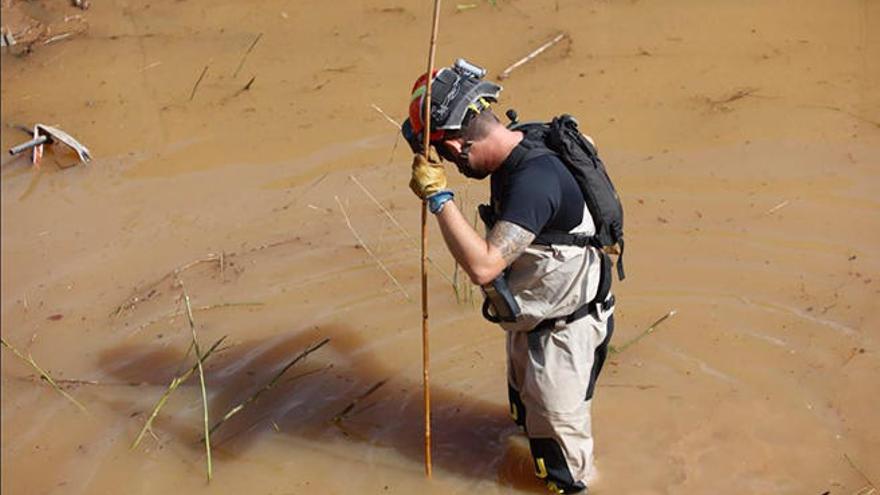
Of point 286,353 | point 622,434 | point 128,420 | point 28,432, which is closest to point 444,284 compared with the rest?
point 286,353

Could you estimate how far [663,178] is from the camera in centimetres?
608

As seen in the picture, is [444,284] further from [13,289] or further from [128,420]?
[13,289]

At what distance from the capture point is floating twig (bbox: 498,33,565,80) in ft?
22.8

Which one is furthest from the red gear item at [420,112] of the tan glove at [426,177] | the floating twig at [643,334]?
the floating twig at [643,334]

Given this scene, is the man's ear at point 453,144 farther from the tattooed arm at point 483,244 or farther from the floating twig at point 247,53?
the floating twig at point 247,53

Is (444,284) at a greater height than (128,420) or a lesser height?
greater

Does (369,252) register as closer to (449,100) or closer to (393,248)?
(393,248)

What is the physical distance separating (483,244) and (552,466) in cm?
119

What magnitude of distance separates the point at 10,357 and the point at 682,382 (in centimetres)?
319

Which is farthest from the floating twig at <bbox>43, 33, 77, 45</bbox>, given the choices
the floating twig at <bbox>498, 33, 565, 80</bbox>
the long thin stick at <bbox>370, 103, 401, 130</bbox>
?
the floating twig at <bbox>498, 33, 565, 80</bbox>

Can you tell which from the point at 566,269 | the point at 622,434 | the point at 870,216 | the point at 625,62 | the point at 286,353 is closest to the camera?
the point at 566,269

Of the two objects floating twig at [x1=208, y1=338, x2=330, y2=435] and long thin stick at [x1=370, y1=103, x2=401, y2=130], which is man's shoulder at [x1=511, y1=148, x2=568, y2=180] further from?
long thin stick at [x1=370, y1=103, x2=401, y2=130]

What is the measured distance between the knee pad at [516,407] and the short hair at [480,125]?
1293 millimetres

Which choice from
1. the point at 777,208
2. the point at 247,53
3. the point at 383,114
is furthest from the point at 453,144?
the point at 247,53
